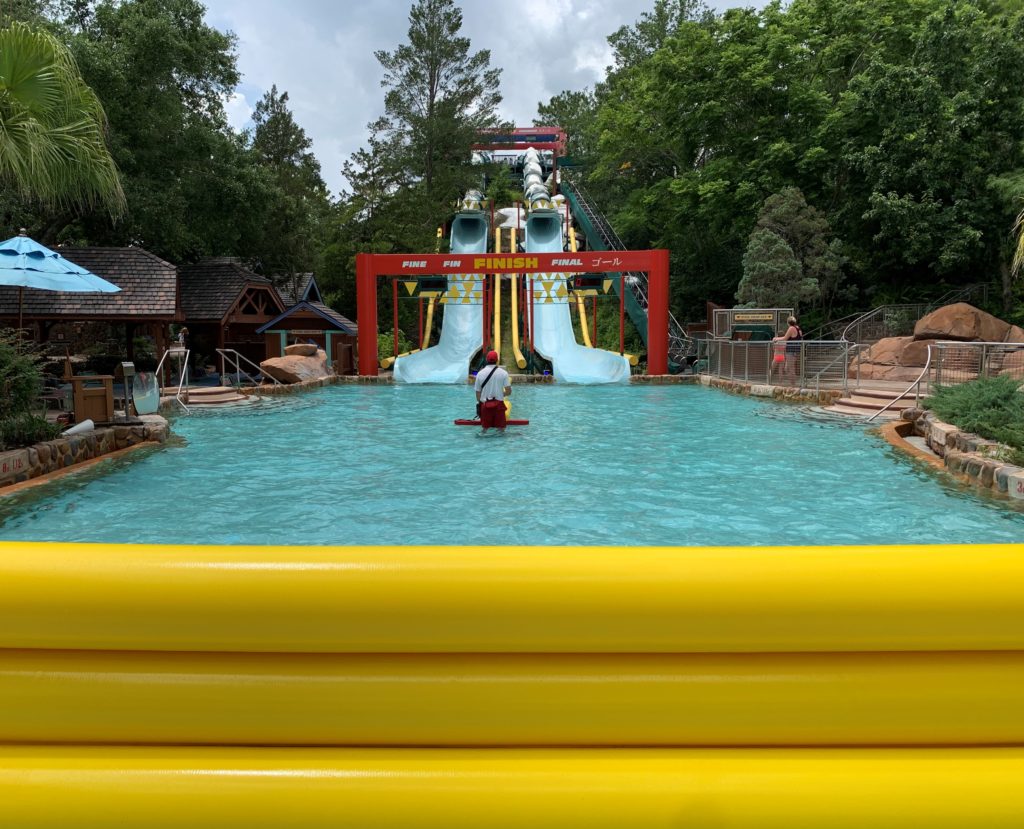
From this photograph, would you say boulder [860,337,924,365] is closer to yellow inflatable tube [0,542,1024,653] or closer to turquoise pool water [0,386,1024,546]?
turquoise pool water [0,386,1024,546]

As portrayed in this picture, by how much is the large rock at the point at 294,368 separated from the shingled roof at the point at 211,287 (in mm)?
3060

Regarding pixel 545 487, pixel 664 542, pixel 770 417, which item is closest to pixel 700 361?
pixel 770 417

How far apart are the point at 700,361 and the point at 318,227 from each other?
63.4 feet

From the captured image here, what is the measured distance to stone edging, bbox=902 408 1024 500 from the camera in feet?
24.5

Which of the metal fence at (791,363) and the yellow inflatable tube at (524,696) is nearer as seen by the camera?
the yellow inflatable tube at (524,696)

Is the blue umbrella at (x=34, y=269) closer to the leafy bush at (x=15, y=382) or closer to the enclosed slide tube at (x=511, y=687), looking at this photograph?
the leafy bush at (x=15, y=382)

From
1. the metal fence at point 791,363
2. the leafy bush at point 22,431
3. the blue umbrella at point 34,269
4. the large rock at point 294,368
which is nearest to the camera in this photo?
the leafy bush at point 22,431

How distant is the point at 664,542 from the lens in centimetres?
599

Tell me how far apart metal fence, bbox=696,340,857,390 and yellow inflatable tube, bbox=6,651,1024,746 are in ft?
46.9

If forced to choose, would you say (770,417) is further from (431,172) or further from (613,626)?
(431,172)

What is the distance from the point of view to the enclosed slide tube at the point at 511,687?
1.72m

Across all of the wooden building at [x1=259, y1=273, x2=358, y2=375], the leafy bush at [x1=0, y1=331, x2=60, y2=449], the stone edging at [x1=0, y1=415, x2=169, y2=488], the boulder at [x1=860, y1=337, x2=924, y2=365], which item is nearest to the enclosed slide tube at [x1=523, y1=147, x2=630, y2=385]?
the wooden building at [x1=259, y1=273, x2=358, y2=375]

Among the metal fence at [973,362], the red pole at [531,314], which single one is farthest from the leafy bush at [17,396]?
the red pole at [531,314]

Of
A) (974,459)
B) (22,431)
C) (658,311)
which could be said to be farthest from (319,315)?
(974,459)
